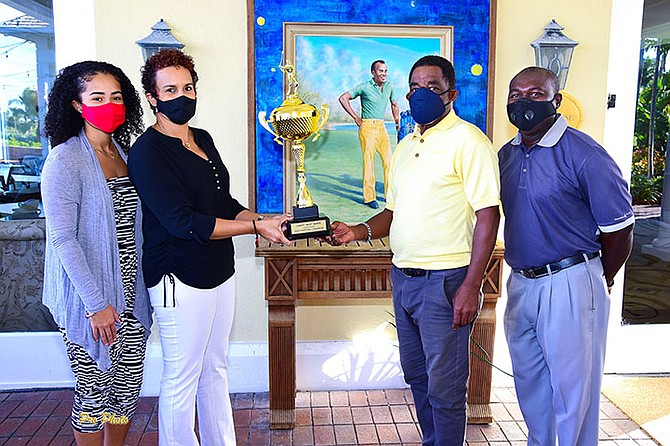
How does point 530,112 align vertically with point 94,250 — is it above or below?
above

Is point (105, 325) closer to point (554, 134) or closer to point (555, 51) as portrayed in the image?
point (554, 134)

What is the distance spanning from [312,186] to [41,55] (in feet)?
4.91

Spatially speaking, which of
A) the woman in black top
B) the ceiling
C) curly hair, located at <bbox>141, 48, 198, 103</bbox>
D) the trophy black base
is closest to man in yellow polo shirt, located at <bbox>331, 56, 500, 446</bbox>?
the trophy black base

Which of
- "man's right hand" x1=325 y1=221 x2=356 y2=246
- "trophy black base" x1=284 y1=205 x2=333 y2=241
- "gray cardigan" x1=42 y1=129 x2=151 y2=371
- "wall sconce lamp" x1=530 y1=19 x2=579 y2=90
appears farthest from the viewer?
"wall sconce lamp" x1=530 y1=19 x2=579 y2=90

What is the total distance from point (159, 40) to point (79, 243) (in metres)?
1.24

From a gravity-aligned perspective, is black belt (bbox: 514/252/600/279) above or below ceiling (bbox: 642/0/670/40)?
below

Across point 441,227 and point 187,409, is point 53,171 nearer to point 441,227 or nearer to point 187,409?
point 187,409

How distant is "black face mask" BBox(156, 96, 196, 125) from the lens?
6.64 feet

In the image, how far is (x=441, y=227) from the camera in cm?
209

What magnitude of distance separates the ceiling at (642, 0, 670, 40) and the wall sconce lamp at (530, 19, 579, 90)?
0.56 meters

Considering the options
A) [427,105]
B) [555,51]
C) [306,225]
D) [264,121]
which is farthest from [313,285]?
[555,51]

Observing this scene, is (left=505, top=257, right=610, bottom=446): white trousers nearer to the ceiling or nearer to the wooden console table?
the wooden console table

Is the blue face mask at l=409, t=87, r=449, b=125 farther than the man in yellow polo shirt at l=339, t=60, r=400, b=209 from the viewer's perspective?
No

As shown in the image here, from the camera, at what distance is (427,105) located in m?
2.06
